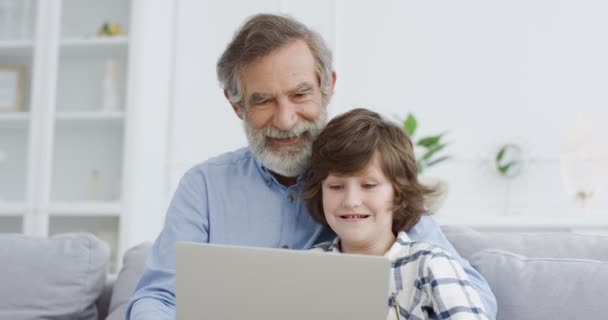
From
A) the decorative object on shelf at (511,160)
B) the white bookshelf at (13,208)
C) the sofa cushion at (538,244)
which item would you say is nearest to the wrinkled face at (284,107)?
the sofa cushion at (538,244)

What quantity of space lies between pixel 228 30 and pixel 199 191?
89.3 inches

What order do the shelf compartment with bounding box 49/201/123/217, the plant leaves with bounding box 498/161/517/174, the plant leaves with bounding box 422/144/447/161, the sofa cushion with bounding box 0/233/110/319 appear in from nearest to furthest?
the sofa cushion with bounding box 0/233/110/319 < the plant leaves with bounding box 422/144/447/161 < the plant leaves with bounding box 498/161/517/174 < the shelf compartment with bounding box 49/201/123/217

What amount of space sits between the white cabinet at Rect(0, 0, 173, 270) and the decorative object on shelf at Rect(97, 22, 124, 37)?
0.03m

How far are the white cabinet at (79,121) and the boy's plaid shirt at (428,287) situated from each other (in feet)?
7.72

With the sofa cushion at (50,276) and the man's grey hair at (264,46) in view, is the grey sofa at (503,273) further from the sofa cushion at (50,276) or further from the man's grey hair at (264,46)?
the man's grey hair at (264,46)

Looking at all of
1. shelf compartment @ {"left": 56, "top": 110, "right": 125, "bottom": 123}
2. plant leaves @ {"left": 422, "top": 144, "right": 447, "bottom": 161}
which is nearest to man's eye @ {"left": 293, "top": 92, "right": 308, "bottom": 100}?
plant leaves @ {"left": 422, "top": 144, "right": 447, "bottom": 161}

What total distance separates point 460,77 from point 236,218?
2.31 m

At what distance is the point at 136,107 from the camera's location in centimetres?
335

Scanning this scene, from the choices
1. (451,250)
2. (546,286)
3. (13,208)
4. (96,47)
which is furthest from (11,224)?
(546,286)

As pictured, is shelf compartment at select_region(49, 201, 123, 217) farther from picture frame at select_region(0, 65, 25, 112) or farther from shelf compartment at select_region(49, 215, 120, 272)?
picture frame at select_region(0, 65, 25, 112)

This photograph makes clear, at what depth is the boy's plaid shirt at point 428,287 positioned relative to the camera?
3.68 feet

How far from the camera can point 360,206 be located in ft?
4.27

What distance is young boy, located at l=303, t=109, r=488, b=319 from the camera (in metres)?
1.19

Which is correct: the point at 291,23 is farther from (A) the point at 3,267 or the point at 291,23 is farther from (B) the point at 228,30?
(B) the point at 228,30
